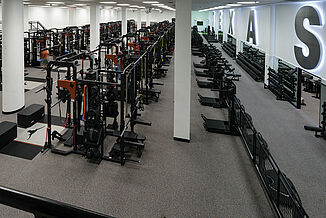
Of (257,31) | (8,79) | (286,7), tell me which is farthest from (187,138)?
(257,31)

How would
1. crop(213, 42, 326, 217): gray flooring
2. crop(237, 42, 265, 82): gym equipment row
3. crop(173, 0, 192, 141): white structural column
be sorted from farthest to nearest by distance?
crop(237, 42, 265, 82): gym equipment row, crop(173, 0, 192, 141): white structural column, crop(213, 42, 326, 217): gray flooring

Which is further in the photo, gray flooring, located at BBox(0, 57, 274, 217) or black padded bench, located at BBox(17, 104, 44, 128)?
black padded bench, located at BBox(17, 104, 44, 128)

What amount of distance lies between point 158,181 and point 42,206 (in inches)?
153

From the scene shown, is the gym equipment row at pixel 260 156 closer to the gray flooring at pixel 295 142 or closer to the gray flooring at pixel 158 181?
the gray flooring at pixel 158 181

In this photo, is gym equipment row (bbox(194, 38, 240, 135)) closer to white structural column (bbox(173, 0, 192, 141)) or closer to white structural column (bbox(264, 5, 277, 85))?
white structural column (bbox(173, 0, 192, 141))

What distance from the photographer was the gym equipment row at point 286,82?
800 centimetres

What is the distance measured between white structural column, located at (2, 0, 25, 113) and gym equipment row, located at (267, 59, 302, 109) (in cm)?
846

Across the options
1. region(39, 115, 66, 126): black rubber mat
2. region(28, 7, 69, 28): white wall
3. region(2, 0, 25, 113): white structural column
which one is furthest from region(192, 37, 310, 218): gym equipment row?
region(28, 7, 69, 28): white wall

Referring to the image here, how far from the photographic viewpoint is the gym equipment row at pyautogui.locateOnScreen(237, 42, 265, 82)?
11.6 meters

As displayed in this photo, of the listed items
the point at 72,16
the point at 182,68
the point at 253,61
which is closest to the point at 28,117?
the point at 182,68

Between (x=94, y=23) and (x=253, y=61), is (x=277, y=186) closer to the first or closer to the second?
(x=253, y=61)

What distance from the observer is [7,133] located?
5203 mm

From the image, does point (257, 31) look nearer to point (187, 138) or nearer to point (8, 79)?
point (187, 138)

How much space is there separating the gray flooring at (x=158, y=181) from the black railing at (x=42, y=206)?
3.16m
